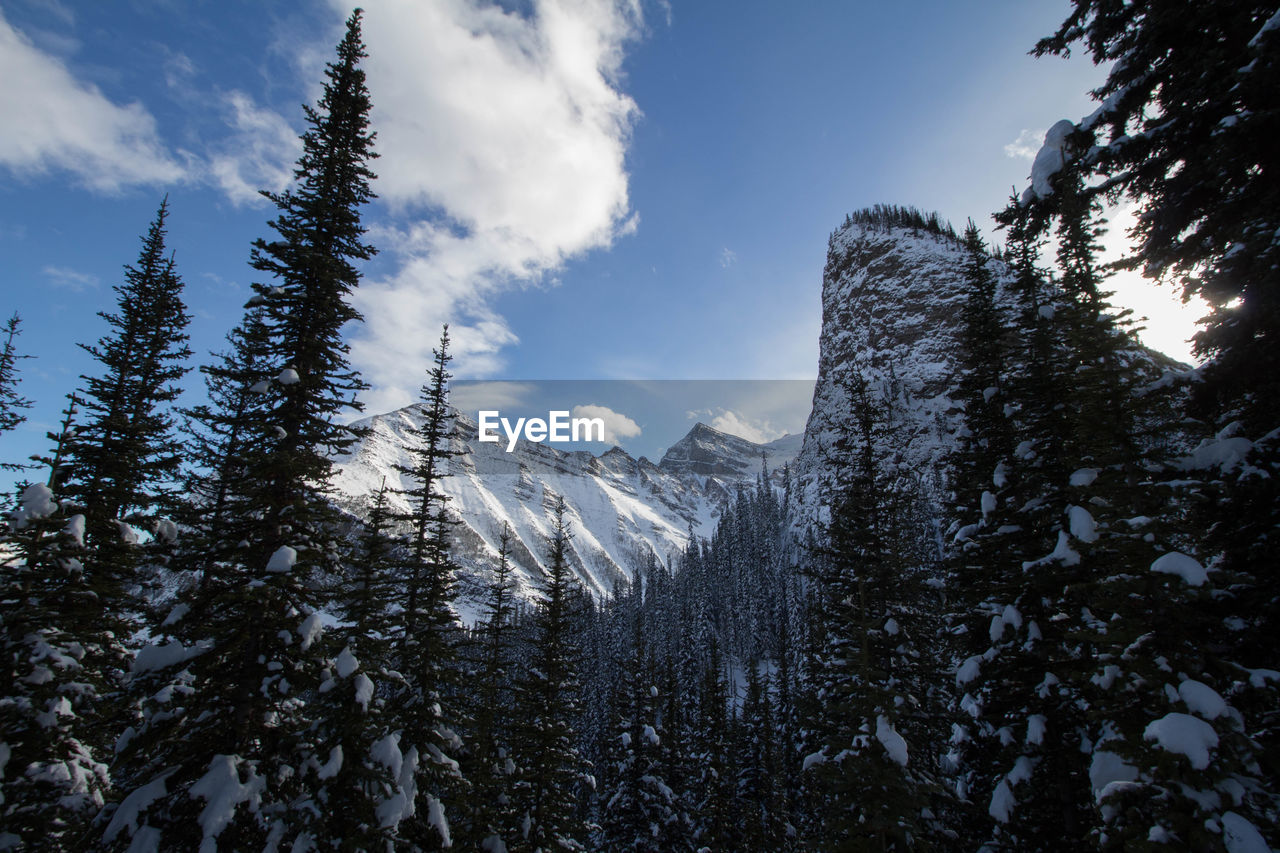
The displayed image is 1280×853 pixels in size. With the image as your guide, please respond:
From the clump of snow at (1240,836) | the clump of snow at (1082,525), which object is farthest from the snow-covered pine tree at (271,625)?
the clump of snow at (1082,525)

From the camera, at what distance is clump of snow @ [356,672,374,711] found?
9.29m

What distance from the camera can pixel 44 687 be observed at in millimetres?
11031

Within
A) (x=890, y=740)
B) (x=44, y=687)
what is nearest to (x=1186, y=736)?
(x=890, y=740)

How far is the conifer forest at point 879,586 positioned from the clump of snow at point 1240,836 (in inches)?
2.4

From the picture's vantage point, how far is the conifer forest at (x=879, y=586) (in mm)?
7523

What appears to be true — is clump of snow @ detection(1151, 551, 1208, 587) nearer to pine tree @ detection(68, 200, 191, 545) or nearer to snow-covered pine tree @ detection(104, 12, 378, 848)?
snow-covered pine tree @ detection(104, 12, 378, 848)

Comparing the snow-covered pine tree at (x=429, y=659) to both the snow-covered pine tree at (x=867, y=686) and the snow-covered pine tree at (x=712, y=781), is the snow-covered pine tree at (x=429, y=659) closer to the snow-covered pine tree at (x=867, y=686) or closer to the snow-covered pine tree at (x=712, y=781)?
the snow-covered pine tree at (x=867, y=686)

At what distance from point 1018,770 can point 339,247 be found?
65.3ft

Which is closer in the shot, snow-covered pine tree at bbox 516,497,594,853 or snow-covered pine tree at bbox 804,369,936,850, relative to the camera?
snow-covered pine tree at bbox 804,369,936,850

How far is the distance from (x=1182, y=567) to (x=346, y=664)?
1369 cm

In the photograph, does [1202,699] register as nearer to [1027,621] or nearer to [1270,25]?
[1027,621]

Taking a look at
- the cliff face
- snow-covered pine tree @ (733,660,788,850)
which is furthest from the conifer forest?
the cliff face

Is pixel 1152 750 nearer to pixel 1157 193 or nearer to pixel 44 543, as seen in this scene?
pixel 1157 193

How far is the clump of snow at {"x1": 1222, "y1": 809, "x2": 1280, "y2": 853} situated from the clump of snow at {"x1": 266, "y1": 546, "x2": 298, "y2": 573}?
1427 cm
